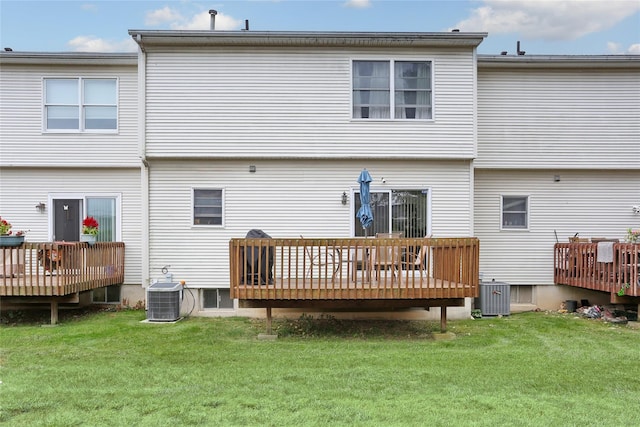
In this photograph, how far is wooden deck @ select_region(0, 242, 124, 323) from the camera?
8.91 metres

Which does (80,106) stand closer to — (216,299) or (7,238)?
(7,238)

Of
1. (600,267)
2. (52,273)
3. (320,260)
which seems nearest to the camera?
(320,260)

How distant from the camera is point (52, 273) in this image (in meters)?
9.06

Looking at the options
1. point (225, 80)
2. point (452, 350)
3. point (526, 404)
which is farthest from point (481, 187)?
point (526, 404)

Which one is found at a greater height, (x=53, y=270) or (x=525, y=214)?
(x=525, y=214)

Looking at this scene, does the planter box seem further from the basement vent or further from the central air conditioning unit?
the basement vent

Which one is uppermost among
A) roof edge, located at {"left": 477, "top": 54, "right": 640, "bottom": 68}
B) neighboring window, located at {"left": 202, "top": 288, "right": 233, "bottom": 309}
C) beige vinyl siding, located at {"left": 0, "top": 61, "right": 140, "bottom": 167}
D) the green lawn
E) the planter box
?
roof edge, located at {"left": 477, "top": 54, "right": 640, "bottom": 68}

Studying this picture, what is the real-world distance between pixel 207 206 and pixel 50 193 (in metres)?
4.15

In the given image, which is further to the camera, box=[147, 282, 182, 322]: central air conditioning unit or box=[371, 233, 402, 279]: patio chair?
box=[147, 282, 182, 322]: central air conditioning unit

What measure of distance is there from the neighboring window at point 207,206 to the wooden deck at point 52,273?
224cm

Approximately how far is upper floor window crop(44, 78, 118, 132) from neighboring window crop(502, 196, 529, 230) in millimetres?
9599

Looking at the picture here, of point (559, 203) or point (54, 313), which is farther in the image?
point (559, 203)

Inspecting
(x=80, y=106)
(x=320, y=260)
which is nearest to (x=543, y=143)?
(x=320, y=260)

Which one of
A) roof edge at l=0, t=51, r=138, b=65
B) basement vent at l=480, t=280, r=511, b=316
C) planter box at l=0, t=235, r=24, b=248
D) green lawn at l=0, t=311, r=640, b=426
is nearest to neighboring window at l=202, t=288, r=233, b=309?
green lawn at l=0, t=311, r=640, b=426
